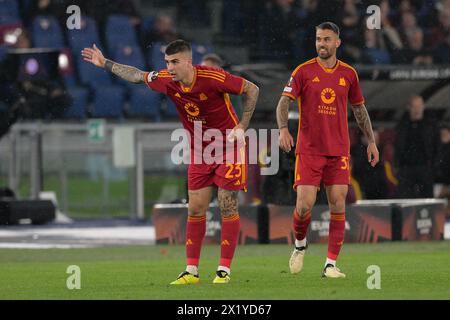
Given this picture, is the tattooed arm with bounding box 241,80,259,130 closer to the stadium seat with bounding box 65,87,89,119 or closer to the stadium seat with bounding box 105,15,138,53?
the stadium seat with bounding box 65,87,89,119

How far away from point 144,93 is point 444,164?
6.15m

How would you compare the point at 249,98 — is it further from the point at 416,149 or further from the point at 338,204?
the point at 416,149

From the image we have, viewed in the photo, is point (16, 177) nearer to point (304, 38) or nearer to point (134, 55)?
point (134, 55)

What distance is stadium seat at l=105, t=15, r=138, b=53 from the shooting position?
25.7 m

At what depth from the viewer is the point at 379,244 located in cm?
1686

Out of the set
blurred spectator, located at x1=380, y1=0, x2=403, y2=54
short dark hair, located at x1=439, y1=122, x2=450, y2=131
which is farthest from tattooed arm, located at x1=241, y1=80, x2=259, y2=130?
blurred spectator, located at x1=380, y1=0, x2=403, y2=54

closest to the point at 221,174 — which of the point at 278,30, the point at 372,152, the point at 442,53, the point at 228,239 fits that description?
the point at 228,239

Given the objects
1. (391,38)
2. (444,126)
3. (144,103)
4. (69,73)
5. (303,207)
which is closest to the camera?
(303,207)

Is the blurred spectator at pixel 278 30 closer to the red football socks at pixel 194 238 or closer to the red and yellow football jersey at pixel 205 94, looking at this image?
the red and yellow football jersey at pixel 205 94

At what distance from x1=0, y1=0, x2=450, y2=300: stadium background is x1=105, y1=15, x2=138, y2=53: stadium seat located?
0.03 m

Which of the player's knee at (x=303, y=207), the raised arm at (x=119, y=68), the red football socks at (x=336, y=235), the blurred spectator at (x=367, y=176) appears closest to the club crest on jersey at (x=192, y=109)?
the raised arm at (x=119, y=68)

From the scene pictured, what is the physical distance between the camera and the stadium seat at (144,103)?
981 inches

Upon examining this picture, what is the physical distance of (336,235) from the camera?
38.4 ft
